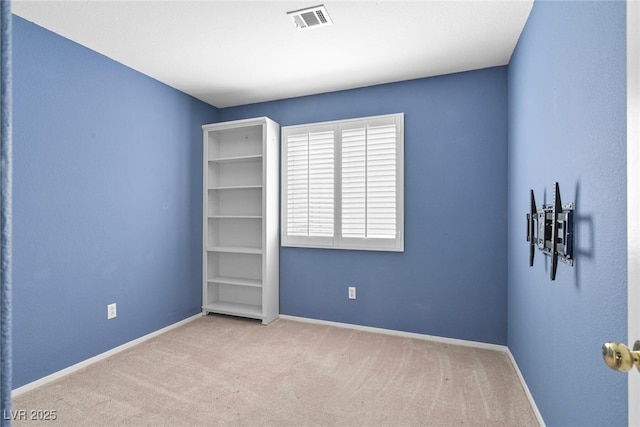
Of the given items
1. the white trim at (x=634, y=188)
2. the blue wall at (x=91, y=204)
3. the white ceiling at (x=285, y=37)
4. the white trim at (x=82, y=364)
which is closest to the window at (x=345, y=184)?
the white ceiling at (x=285, y=37)

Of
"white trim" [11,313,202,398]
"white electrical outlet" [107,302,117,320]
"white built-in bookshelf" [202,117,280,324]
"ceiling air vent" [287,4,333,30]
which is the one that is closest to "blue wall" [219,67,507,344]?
"white built-in bookshelf" [202,117,280,324]

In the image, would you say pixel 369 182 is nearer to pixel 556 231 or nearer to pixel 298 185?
pixel 298 185

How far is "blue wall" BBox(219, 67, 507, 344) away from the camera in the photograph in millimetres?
2955

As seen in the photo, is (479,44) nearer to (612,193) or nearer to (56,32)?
(612,193)

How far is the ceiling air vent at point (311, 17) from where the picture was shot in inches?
84.8

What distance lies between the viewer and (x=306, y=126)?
361cm

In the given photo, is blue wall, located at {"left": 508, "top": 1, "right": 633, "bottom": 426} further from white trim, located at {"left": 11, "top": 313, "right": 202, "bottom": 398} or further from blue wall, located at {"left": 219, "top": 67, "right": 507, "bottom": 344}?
white trim, located at {"left": 11, "top": 313, "right": 202, "bottom": 398}

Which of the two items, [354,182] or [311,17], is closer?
[311,17]

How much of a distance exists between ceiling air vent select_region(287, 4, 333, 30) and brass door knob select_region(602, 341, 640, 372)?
223 cm

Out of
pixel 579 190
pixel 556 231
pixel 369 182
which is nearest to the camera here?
pixel 579 190

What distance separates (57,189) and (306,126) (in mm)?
2257

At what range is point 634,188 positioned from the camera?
0.68 m

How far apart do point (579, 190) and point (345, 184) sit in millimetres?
2217

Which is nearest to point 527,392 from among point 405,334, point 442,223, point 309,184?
point 405,334
